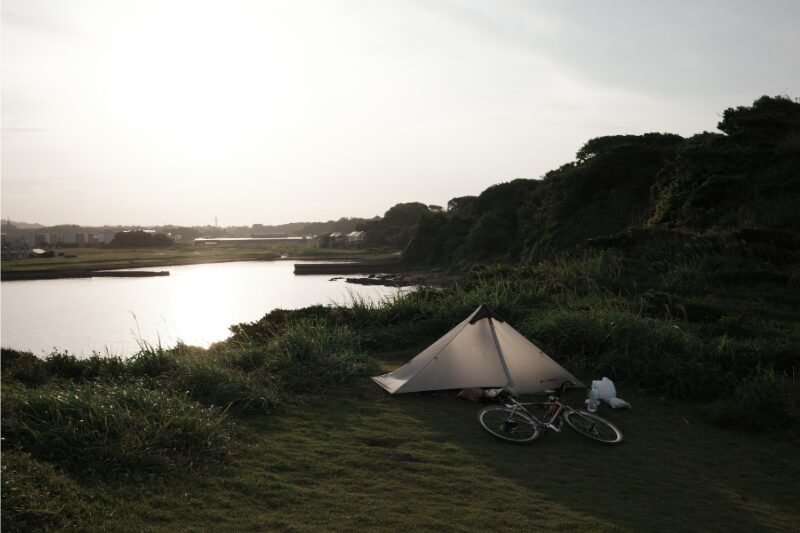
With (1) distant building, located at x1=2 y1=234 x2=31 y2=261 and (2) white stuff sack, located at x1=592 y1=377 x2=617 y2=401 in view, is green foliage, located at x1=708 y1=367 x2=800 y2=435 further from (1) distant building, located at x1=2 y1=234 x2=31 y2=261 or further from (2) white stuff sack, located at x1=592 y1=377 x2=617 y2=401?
(1) distant building, located at x1=2 y1=234 x2=31 y2=261

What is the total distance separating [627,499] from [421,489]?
81.1 inches

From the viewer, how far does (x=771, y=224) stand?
23.6 metres

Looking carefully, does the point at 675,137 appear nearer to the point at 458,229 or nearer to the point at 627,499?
the point at 458,229

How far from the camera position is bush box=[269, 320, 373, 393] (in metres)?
10.2

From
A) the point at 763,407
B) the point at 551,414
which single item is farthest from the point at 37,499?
the point at 763,407

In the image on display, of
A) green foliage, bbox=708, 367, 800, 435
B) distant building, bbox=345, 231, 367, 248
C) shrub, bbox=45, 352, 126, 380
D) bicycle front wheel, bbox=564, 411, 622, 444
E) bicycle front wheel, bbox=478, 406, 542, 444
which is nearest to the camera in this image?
bicycle front wheel, bbox=478, 406, 542, 444

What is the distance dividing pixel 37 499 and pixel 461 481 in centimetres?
386

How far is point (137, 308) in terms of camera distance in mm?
39625

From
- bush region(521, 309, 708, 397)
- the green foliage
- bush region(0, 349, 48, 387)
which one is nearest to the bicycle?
the green foliage

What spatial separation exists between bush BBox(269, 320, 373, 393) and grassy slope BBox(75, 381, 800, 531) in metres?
0.96

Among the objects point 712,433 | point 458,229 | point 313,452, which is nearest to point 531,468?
point 313,452

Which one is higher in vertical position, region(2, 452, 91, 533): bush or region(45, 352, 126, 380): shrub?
region(2, 452, 91, 533): bush

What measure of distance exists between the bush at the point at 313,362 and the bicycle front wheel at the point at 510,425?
293 centimetres

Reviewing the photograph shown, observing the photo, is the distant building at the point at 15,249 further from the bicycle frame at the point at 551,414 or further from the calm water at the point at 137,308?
the bicycle frame at the point at 551,414
